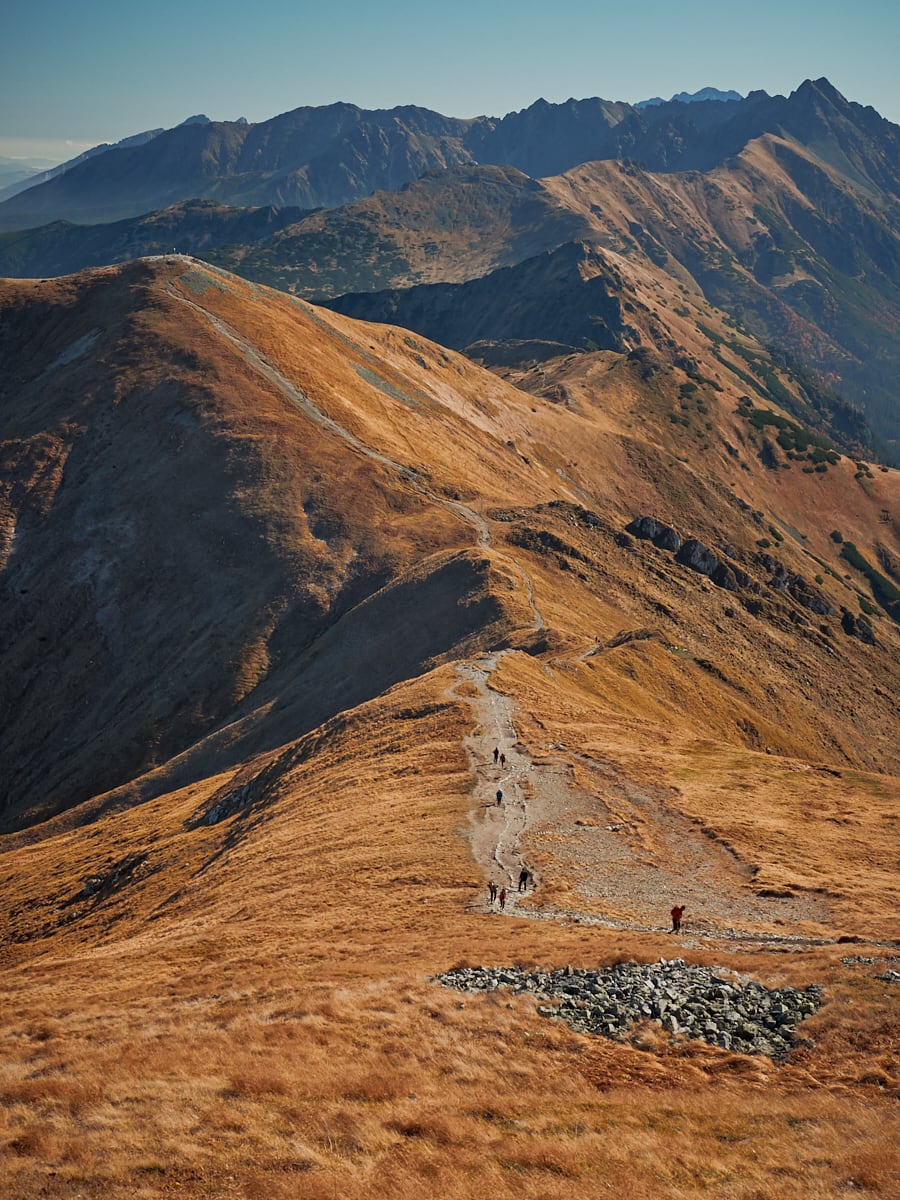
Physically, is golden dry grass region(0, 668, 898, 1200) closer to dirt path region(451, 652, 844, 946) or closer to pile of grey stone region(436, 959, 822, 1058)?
pile of grey stone region(436, 959, 822, 1058)

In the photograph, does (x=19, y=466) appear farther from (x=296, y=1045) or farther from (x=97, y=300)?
(x=296, y=1045)

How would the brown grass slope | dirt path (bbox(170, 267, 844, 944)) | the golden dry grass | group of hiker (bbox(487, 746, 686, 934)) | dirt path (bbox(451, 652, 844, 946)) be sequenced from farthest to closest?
dirt path (bbox(170, 267, 844, 944)) → dirt path (bbox(451, 652, 844, 946)) → group of hiker (bbox(487, 746, 686, 934)) → the brown grass slope → the golden dry grass

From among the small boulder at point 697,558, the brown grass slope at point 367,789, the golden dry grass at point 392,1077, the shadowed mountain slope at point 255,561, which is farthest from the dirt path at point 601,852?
the small boulder at point 697,558

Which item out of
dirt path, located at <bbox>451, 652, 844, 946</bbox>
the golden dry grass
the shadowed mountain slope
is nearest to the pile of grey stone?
the golden dry grass

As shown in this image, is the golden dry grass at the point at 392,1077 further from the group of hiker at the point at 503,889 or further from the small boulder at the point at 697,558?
the small boulder at the point at 697,558

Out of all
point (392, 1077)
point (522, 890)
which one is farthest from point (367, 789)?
point (392, 1077)

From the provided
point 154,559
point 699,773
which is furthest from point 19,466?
point 699,773
